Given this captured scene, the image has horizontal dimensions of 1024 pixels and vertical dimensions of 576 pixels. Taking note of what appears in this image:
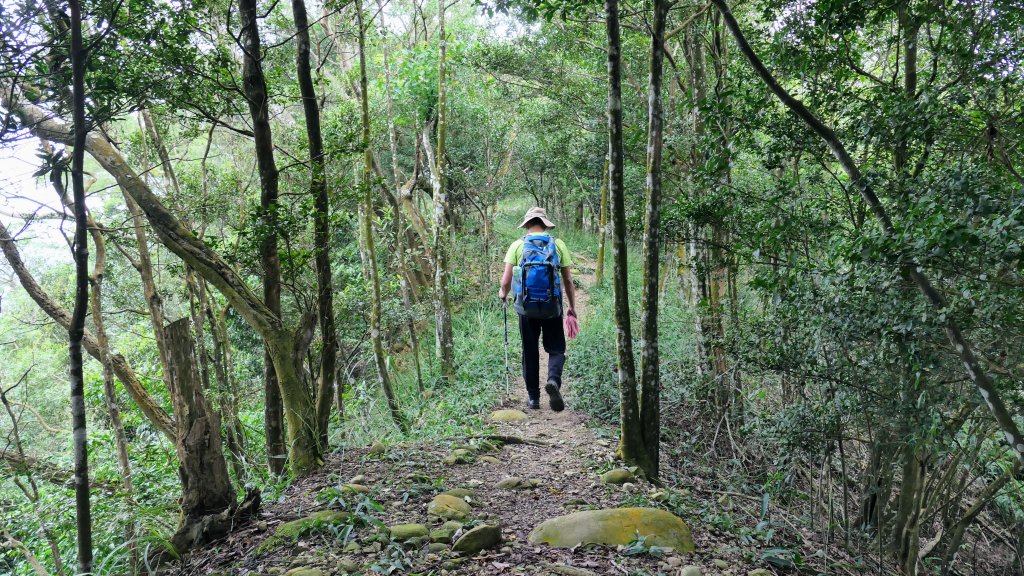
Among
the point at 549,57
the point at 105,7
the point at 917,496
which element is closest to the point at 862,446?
the point at 917,496

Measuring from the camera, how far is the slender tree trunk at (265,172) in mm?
4457

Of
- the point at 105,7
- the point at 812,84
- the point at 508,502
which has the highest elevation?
the point at 105,7

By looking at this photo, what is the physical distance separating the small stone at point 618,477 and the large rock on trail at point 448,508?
1.23 m

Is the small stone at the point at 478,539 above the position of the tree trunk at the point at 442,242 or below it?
below

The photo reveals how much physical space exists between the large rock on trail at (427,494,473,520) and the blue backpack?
2.64 metres

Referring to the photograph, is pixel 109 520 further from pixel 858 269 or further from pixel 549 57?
pixel 549 57

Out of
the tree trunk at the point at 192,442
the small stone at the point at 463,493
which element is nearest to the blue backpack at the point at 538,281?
the small stone at the point at 463,493

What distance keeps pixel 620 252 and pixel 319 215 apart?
256 cm

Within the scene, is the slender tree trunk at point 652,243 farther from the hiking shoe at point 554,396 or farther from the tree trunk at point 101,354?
the tree trunk at point 101,354

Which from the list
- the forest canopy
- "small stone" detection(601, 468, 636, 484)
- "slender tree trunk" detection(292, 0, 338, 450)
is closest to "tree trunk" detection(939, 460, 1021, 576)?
the forest canopy

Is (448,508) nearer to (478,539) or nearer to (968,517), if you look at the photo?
(478,539)

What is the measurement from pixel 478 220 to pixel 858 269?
19.8 meters

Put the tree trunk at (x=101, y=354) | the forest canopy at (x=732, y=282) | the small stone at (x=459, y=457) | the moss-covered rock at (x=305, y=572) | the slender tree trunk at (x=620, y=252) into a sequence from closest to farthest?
1. the moss-covered rock at (x=305, y=572)
2. the forest canopy at (x=732, y=282)
3. the slender tree trunk at (x=620, y=252)
4. the small stone at (x=459, y=457)
5. the tree trunk at (x=101, y=354)

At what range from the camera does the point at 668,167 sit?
10.1 meters
